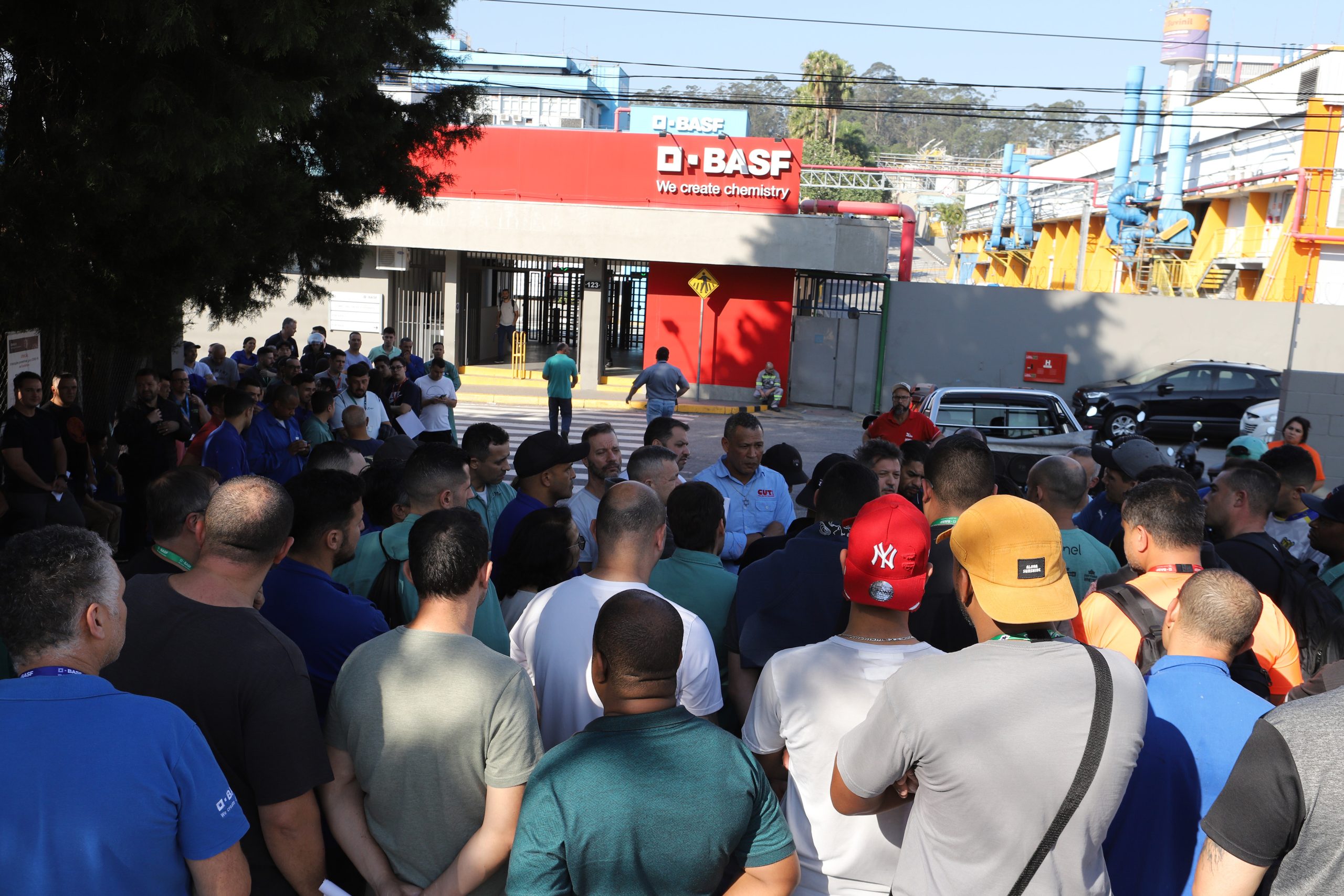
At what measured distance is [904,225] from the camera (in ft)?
90.7

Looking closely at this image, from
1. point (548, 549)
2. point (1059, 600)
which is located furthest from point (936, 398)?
point (1059, 600)

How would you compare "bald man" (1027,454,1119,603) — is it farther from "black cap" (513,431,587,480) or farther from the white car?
the white car

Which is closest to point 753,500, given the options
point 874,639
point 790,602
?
point 790,602

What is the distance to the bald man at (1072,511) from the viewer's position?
492cm

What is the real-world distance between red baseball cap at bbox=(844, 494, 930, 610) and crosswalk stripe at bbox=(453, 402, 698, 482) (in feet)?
46.8

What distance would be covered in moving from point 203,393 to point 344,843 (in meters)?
11.7

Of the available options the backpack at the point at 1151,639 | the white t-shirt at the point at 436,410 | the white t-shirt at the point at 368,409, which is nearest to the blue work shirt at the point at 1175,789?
the backpack at the point at 1151,639

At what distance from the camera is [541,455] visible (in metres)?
5.76

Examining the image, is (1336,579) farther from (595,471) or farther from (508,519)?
(508,519)

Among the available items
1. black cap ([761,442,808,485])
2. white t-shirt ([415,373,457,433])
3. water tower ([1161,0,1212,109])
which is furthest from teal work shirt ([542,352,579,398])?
water tower ([1161,0,1212,109])

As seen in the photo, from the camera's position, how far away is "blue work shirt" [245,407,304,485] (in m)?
8.17

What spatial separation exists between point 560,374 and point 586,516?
34.3ft

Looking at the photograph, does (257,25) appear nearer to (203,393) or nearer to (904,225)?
(203,393)

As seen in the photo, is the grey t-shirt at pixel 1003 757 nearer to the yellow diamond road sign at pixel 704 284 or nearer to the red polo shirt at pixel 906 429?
the red polo shirt at pixel 906 429
